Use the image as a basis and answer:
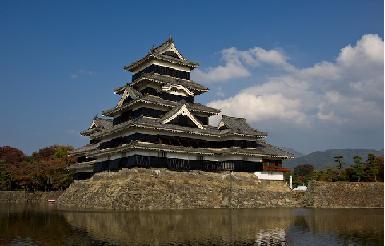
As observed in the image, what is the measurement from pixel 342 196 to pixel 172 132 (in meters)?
18.7

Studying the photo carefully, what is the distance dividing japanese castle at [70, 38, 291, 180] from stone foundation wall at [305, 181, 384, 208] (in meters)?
5.07

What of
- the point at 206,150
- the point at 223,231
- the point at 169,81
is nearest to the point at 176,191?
the point at 206,150

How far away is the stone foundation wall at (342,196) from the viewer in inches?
1636

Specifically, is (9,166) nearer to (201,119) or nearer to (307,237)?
(201,119)

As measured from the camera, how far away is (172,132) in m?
41.6

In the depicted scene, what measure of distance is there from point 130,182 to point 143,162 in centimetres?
335

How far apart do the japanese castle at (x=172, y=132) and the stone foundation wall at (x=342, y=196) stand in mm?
5070

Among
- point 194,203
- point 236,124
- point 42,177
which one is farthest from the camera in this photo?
point 42,177

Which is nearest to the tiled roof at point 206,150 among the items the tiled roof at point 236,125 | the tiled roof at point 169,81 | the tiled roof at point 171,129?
the tiled roof at point 171,129

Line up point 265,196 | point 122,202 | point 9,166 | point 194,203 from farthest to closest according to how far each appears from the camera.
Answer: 1. point 9,166
2. point 265,196
3. point 194,203
4. point 122,202

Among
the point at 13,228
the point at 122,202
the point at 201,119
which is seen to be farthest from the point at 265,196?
the point at 13,228

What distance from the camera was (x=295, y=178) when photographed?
72.2m

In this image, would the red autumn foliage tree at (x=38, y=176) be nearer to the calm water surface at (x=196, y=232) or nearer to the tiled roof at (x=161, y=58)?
the tiled roof at (x=161, y=58)

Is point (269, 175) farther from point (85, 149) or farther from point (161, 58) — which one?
point (85, 149)
